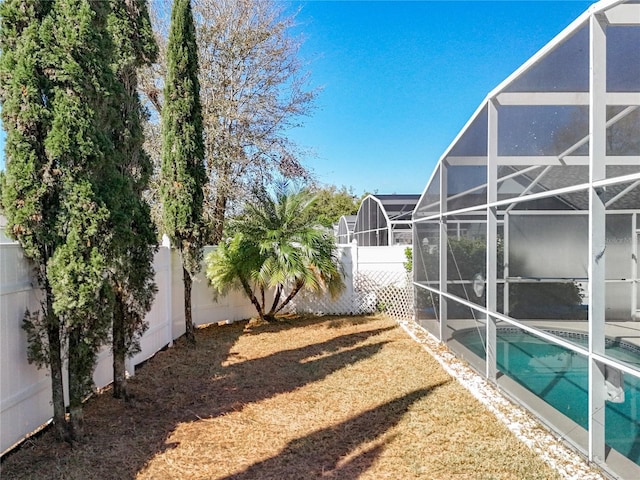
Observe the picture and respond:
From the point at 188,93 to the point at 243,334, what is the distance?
4573 millimetres

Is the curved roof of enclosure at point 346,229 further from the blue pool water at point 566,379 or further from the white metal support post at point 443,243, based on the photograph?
the blue pool water at point 566,379

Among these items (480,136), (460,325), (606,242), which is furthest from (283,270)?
(606,242)

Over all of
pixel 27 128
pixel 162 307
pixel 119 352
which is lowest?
pixel 119 352

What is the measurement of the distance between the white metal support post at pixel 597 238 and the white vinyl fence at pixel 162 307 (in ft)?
14.5

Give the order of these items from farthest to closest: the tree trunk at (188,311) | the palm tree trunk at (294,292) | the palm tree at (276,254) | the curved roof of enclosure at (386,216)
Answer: the curved roof of enclosure at (386,216) → the palm tree trunk at (294,292) → the palm tree at (276,254) → the tree trunk at (188,311)

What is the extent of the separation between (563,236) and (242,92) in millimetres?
9983

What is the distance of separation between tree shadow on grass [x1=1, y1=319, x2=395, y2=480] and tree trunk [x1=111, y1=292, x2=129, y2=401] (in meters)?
0.12

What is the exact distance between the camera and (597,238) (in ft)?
10.7

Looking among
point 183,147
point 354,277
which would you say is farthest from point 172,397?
point 354,277

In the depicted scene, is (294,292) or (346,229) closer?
(294,292)

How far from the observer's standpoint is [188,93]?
7020 mm

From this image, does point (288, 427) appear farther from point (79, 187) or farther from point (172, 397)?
point (79, 187)

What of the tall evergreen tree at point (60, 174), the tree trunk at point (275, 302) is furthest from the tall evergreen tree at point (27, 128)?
the tree trunk at point (275, 302)

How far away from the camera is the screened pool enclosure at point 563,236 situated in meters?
3.19
